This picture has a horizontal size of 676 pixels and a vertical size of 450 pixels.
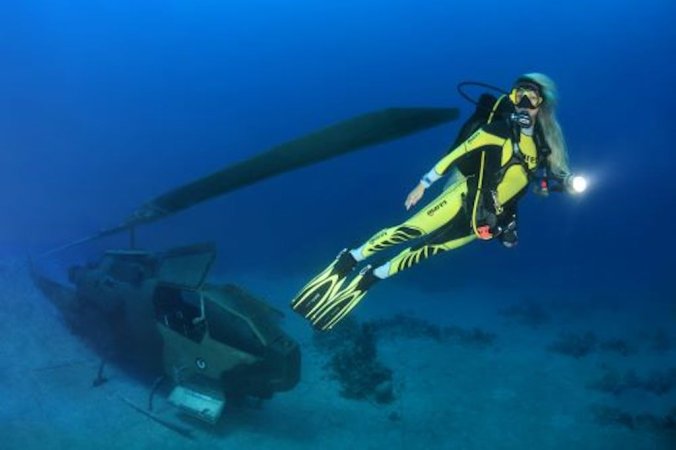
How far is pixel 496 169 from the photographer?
17.4 feet

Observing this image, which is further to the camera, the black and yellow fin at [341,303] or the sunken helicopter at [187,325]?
the sunken helicopter at [187,325]

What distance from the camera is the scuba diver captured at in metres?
5.13

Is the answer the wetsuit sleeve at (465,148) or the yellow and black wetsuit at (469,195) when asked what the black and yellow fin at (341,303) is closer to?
the yellow and black wetsuit at (469,195)

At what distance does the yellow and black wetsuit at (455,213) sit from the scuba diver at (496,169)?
0.01m

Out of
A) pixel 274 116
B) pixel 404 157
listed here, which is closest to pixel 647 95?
pixel 404 157

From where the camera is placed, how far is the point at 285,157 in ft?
14.6

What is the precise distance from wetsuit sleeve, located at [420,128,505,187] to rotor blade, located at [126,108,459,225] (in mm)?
508

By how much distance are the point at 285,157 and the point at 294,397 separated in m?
7.15

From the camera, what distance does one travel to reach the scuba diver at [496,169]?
5.13 meters

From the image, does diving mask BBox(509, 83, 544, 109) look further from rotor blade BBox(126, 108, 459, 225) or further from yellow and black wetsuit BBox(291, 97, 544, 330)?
rotor blade BBox(126, 108, 459, 225)

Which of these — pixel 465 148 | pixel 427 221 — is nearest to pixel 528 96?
pixel 465 148

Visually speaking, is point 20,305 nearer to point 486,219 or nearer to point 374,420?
point 374,420

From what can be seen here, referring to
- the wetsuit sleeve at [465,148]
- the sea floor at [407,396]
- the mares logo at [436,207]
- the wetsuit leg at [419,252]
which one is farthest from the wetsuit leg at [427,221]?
the sea floor at [407,396]

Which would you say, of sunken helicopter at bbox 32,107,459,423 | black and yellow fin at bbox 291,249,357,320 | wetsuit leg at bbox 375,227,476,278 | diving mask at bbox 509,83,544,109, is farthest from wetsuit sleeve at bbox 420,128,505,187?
sunken helicopter at bbox 32,107,459,423
